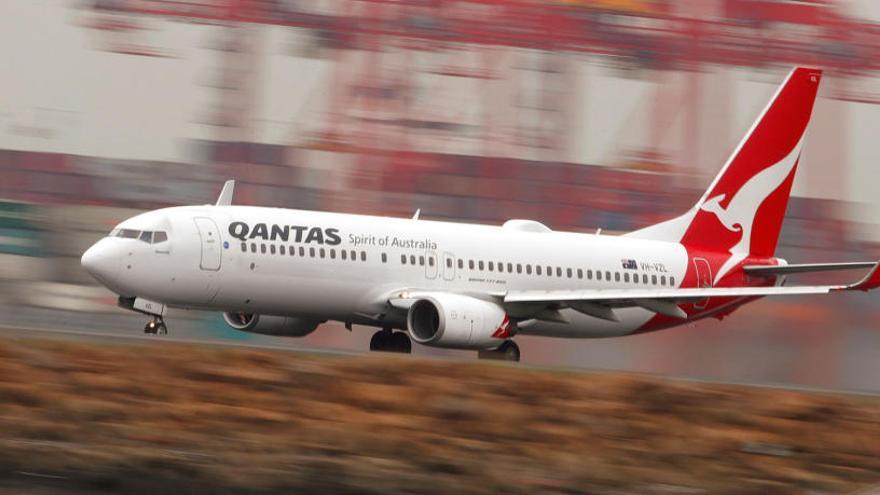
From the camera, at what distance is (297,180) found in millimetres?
83750

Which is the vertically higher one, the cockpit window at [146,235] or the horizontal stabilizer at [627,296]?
the horizontal stabilizer at [627,296]

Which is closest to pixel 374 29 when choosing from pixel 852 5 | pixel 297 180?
pixel 297 180

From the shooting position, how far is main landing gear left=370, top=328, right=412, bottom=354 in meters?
31.9

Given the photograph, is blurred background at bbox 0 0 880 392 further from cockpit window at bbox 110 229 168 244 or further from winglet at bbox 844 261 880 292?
winglet at bbox 844 261 880 292

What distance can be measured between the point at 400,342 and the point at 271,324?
9.71 feet

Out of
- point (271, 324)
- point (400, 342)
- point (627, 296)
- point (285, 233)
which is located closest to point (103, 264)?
point (285, 233)

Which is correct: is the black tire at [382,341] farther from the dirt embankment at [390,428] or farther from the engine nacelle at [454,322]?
the dirt embankment at [390,428]

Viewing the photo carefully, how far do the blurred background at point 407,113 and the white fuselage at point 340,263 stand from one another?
155 ft

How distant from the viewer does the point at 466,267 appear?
31.5 meters

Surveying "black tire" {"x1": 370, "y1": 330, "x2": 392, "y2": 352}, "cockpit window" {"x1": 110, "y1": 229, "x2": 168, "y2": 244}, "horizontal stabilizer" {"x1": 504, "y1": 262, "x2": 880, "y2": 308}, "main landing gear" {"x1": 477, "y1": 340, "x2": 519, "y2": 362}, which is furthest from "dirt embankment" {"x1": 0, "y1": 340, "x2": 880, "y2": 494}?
"black tire" {"x1": 370, "y1": 330, "x2": 392, "y2": 352}

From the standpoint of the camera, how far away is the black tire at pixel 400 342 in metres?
31.8

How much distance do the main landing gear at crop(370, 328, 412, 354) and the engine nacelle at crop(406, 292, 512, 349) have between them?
178cm

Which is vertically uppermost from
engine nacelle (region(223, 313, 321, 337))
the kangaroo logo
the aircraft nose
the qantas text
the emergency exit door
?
the kangaroo logo

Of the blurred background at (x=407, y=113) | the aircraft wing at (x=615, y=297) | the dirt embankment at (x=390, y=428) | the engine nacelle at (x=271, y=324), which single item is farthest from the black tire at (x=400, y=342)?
the blurred background at (x=407, y=113)
